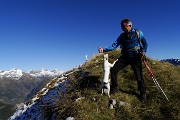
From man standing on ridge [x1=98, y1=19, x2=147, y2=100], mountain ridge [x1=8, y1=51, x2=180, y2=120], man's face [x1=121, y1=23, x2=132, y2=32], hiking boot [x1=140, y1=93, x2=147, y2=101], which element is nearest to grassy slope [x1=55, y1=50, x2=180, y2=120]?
mountain ridge [x1=8, y1=51, x2=180, y2=120]

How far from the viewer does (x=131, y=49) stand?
14.8 meters

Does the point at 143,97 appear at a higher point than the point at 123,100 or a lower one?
higher

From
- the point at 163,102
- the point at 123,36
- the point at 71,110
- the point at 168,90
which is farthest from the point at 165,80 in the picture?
the point at 71,110

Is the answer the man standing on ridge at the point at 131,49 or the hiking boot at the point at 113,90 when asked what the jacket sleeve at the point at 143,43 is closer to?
the man standing on ridge at the point at 131,49

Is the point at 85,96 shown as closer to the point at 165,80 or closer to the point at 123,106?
the point at 123,106

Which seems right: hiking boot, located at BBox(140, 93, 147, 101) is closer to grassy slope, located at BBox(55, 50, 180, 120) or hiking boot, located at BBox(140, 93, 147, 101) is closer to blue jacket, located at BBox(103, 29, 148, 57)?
grassy slope, located at BBox(55, 50, 180, 120)

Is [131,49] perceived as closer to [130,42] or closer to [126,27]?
[130,42]

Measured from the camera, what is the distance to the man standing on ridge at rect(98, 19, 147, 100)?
14.5 m

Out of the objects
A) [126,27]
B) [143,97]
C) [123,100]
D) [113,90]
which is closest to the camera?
[126,27]

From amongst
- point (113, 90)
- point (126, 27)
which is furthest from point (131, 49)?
point (113, 90)

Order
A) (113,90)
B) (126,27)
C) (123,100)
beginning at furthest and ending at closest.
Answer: (113,90) → (123,100) → (126,27)

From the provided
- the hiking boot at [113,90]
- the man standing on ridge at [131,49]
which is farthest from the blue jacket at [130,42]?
the hiking boot at [113,90]

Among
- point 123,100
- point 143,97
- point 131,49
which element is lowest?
point 123,100

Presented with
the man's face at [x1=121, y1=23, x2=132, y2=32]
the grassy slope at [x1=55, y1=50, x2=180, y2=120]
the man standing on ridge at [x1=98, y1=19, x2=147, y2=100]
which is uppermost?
the man's face at [x1=121, y1=23, x2=132, y2=32]
